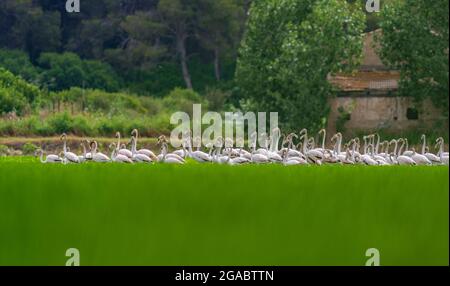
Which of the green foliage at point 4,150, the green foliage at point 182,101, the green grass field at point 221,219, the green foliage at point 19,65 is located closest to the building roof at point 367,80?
the green foliage at point 182,101

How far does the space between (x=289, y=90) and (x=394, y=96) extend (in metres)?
3.80

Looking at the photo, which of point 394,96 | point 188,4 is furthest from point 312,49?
point 188,4

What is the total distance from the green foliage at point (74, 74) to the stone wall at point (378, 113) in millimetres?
13225

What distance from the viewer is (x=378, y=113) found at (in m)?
38.6

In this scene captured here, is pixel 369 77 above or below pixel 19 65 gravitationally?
above

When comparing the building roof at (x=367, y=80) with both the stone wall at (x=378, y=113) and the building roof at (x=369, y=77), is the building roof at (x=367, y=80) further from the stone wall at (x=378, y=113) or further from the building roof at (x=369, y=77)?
the stone wall at (x=378, y=113)

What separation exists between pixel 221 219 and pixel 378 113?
28.6m

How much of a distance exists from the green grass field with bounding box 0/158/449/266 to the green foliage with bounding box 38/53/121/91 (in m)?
36.1

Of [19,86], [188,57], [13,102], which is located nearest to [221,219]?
[13,102]

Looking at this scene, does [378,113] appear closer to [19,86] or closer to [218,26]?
[19,86]

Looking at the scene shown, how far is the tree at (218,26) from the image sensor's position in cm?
5284

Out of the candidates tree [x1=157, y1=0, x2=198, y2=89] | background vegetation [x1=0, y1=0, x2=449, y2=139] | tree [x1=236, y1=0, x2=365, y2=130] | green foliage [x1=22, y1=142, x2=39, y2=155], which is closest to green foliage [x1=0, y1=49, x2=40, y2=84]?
background vegetation [x1=0, y1=0, x2=449, y2=139]

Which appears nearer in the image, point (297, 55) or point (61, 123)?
point (61, 123)
